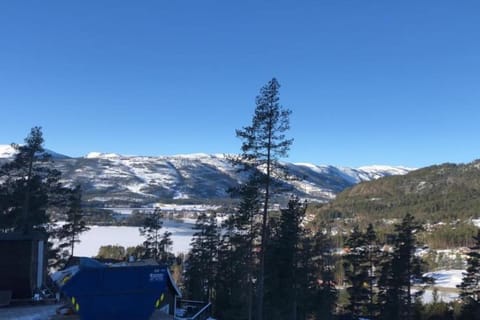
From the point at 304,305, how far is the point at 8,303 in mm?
22184

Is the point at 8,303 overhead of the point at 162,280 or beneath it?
beneath

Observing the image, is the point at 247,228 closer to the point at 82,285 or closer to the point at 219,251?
the point at 219,251

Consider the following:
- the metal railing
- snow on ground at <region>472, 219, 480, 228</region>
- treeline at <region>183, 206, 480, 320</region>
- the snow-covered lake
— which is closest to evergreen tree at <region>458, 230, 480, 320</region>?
treeline at <region>183, 206, 480, 320</region>

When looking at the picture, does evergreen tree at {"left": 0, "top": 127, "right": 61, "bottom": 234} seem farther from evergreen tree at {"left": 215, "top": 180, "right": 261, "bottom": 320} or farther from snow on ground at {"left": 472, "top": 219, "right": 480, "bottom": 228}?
snow on ground at {"left": 472, "top": 219, "right": 480, "bottom": 228}

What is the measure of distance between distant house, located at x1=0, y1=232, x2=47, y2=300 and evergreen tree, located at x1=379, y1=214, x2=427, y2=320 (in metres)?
24.7

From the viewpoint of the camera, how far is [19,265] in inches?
666

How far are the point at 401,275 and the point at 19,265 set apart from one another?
2598 centimetres

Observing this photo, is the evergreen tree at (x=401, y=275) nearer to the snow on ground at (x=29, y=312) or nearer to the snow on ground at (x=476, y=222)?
the snow on ground at (x=29, y=312)

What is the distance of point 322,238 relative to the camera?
124 feet

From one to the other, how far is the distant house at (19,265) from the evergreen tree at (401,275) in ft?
81.0

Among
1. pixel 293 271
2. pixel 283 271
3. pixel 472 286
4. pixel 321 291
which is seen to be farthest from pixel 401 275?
pixel 283 271

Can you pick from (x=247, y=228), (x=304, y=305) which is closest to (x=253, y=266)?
(x=247, y=228)

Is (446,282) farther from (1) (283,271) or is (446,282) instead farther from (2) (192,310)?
(2) (192,310)

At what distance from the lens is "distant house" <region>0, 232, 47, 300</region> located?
16.5m
